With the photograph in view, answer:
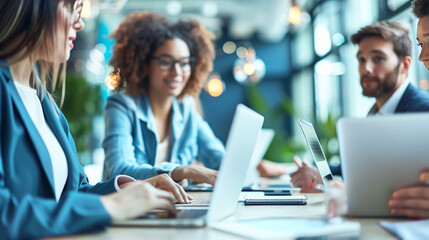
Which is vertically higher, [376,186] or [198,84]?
[198,84]

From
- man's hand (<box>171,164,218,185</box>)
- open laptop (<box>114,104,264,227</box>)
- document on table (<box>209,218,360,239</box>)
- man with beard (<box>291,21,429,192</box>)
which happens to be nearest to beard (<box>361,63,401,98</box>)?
man with beard (<box>291,21,429,192</box>)

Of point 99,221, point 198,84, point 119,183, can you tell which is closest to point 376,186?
point 99,221

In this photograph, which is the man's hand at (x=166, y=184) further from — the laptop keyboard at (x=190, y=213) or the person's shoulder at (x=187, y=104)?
the person's shoulder at (x=187, y=104)

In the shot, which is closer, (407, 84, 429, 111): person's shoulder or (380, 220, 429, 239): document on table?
(380, 220, 429, 239): document on table

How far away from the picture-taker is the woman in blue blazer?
99 centimetres

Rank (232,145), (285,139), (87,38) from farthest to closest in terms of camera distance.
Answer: (87,38), (285,139), (232,145)

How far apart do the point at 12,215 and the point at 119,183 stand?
0.61 metres

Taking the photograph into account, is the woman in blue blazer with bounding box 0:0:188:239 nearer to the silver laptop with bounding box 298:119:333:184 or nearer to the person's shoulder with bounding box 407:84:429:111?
the silver laptop with bounding box 298:119:333:184

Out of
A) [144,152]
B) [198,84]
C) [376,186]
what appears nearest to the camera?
[376,186]

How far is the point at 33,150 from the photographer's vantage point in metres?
1.23

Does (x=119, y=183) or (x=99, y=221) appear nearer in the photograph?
(x=99, y=221)

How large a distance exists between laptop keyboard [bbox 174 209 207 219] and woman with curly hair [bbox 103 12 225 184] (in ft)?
3.01

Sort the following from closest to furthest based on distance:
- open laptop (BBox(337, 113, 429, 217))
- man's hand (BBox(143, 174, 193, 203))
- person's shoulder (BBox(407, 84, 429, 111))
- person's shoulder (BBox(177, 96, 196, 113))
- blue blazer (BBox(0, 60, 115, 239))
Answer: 1. blue blazer (BBox(0, 60, 115, 239))
2. open laptop (BBox(337, 113, 429, 217))
3. man's hand (BBox(143, 174, 193, 203))
4. person's shoulder (BBox(407, 84, 429, 111))
5. person's shoulder (BBox(177, 96, 196, 113))

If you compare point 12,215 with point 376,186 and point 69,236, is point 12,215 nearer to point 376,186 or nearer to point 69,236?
point 69,236
